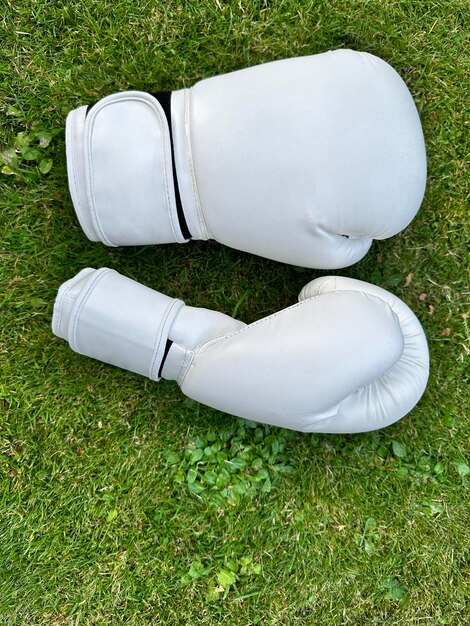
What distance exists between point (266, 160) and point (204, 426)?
111 cm

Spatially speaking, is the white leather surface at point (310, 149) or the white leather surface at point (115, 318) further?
the white leather surface at point (115, 318)

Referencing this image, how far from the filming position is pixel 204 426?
2180mm

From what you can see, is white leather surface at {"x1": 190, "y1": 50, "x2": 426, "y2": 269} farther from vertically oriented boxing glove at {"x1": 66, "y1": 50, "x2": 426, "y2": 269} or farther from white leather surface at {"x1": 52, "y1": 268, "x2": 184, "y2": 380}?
white leather surface at {"x1": 52, "y1": 268, "x2": 184, "y2": 380}

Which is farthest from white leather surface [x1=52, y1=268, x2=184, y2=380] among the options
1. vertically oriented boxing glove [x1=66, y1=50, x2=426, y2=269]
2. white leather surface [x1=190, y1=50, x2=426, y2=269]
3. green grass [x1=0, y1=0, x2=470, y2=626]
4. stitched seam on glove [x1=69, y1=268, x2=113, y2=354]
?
white leather surface [x1=190, y1=50, x2=426, y2=269]

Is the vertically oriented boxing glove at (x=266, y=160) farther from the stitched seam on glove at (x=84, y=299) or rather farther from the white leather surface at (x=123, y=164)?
the stitched seam on glove at (x=84, y=299)

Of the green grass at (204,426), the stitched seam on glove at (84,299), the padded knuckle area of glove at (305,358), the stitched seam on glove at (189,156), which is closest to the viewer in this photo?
the padded knuckle area of glove at (305,358)

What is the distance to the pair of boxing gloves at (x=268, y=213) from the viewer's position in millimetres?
1560

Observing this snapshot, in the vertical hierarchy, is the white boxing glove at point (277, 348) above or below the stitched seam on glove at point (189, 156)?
below

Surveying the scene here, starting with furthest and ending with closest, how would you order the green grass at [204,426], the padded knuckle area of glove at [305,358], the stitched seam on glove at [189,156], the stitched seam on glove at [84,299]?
the green grass at [204,426] → the stitched seam on glove at [84,299] → the stitched seam on glove at [189,156] → the padded knuckle area of glove at [305,358]

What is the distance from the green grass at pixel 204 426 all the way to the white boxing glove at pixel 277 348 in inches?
12.2

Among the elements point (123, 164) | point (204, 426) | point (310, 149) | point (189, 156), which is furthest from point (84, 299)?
point (310, 149)

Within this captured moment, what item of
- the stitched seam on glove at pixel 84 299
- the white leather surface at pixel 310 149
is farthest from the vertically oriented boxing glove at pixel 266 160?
the stitched seam on glove at pixel 84 299

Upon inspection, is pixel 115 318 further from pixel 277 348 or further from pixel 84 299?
pixel 277 348

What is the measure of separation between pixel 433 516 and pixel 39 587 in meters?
1.63
